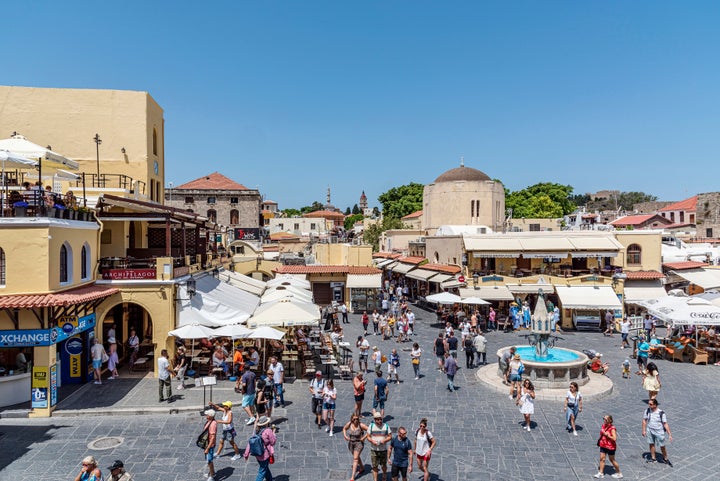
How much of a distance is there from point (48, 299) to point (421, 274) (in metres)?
24.1

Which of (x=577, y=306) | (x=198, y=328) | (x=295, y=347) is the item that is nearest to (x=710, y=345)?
(x=577, y=306)

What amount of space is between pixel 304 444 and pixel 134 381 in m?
7.36

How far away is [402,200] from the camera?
82000 millimetres

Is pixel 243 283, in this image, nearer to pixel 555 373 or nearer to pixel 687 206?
pixel 555 373

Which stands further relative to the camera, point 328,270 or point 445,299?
point 328,270

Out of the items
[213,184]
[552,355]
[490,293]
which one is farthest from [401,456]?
[213,184]

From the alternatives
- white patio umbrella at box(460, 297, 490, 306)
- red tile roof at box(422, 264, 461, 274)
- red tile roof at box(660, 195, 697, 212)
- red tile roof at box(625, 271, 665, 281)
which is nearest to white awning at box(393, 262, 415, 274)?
red tile roof at box(422, 264, 461, 274)

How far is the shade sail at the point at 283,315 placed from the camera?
52.0 feet

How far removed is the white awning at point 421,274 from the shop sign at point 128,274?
19140 mm

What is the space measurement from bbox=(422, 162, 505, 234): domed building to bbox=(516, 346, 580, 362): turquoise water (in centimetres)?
2605

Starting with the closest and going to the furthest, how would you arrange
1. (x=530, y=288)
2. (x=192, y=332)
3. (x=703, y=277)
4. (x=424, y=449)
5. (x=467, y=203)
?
(x=424, y=449), (x=192, y=332), (x=530, y=288), (x=703, y=277), (x=467, y=203)

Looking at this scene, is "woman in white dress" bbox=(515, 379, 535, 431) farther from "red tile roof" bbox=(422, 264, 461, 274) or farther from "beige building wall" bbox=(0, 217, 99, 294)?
"red tile roof" bbox=(422, 264, 461, 274)

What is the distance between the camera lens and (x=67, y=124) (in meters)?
22.5

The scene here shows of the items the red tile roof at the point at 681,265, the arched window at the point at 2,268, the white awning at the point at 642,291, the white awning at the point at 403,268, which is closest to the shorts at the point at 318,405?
the arched window at the point at 2,268
